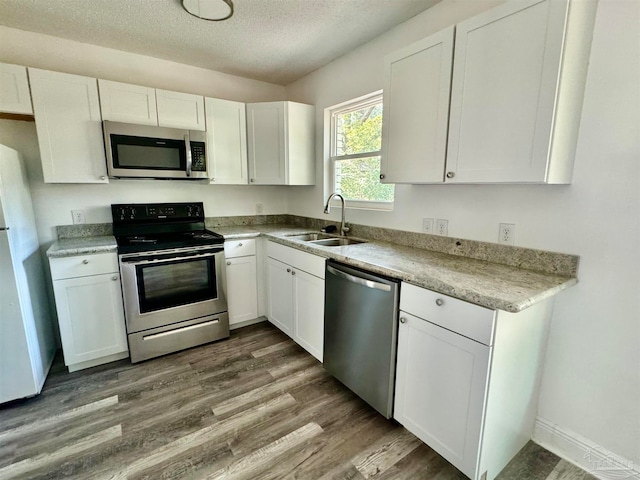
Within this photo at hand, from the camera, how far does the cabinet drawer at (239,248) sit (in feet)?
9.00

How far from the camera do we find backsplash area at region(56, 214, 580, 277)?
154 cm

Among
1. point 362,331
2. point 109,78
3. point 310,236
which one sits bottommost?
point 362,331

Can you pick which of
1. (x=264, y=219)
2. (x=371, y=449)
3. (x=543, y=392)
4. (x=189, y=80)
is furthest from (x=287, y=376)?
(x=189, y=80)

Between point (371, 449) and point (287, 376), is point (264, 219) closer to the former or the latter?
point (287, 376)

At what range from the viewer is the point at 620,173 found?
51.6 inches

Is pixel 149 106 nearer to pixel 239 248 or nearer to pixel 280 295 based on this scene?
pixel 239 248

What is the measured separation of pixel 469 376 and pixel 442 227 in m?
1.02

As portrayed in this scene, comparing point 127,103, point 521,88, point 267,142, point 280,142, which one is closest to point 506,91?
point 521,88

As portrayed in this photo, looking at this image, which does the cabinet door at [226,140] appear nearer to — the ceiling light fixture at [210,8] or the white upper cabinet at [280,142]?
the white upper cabinet at [280,142]

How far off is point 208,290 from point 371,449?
176 centimetres

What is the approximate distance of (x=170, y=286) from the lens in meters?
2.46

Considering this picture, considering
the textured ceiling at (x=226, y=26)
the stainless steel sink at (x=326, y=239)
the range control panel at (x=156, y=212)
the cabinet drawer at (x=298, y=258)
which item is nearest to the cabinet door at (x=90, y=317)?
the range control panel at (x=156, y=212)

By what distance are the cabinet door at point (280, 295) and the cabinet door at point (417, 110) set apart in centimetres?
118

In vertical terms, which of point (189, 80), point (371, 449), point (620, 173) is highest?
point (189, 80)
